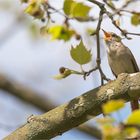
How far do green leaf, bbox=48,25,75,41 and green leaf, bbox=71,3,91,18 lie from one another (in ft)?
0.33

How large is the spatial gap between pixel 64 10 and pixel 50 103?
139 cm

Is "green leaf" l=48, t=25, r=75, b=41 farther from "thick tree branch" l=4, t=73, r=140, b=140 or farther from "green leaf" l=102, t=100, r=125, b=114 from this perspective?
"green leaf" l=102, t=100, r=125, b=114

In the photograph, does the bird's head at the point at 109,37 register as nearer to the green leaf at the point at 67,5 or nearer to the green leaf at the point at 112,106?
the green leaf at the point at 67,5

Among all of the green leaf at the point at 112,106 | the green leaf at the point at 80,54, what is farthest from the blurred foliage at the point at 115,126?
the green leaf at the point at 80,54

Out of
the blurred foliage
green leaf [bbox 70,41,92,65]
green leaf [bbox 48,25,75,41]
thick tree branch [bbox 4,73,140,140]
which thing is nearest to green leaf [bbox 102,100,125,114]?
the blurred foliage

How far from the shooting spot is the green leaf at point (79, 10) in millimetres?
2340

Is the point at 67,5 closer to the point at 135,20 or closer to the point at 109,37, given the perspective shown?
the point at 135,20

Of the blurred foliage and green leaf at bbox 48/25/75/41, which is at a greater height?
→ green leaf at bbox 48/25/75/41

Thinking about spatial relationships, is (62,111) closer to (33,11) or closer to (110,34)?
(33,11)

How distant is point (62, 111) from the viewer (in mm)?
2055

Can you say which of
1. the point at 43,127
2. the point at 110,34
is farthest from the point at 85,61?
the point at 110,34

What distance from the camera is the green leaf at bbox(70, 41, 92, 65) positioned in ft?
6.72

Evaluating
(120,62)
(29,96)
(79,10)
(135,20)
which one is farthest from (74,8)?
(29,96)

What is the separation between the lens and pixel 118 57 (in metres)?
3.57
